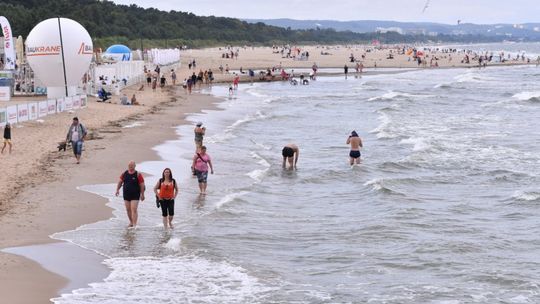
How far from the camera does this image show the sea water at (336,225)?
41.1 ft

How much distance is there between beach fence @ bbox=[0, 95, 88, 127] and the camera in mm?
28061


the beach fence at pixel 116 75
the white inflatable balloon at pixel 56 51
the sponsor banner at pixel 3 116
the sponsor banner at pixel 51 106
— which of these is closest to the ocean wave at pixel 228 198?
the sponsor banner at pixel 3 116

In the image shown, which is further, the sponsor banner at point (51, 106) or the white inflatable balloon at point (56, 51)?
the white inflatable balloon at point (56, 51)

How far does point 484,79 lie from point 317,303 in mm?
65664

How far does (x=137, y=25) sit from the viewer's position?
121875 mm

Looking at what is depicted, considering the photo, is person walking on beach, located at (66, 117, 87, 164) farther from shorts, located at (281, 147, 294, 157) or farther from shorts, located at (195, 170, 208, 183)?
shorts, located at (281, 147, 294, 157)

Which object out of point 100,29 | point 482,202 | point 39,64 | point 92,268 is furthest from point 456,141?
point 100,29

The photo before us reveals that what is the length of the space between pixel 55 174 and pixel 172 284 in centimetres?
913

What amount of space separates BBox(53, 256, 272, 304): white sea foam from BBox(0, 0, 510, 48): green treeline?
68.6m

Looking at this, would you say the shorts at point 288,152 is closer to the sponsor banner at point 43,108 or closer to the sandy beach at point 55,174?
the sandy beach at point 55,174

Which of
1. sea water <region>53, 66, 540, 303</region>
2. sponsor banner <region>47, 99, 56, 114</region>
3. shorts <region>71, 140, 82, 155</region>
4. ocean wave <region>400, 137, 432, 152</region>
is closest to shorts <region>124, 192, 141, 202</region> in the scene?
sea water <region>53, 66, 540, 303</region>

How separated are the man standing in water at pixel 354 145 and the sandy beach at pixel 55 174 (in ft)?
19.5

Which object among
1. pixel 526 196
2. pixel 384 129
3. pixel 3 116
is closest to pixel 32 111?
pixel 3 116

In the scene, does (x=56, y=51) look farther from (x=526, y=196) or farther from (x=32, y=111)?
(x=526, y=196)
